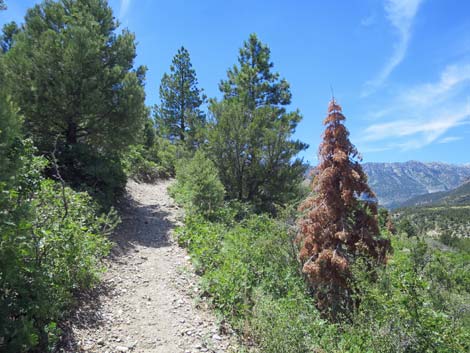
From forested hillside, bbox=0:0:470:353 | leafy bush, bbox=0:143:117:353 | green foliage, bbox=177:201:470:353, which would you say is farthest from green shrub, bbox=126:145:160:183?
leafy bush, bbox=0:143:117:353

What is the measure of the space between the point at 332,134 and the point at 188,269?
14.2ft

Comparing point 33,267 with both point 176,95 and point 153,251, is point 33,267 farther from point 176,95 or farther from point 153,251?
point 176,95

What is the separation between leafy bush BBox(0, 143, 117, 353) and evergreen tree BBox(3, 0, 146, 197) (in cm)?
431

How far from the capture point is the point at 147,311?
15.9 ft

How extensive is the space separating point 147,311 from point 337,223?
3.84 meters

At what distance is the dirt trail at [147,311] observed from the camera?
402cm

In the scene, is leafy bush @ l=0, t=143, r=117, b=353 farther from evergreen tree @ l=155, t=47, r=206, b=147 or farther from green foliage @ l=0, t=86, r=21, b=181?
evergreen tree @ l=155, t=47, r=206, b=147

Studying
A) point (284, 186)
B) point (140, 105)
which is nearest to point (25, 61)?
point (140, 105)

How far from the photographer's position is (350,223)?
18.2 feet

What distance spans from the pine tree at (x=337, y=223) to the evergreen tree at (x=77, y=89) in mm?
6553

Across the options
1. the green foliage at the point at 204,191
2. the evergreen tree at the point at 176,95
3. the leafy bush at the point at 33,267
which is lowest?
the leafy bush at the point at 33,267

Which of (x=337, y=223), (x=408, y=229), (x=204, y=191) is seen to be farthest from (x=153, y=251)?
(x=408, y=229)

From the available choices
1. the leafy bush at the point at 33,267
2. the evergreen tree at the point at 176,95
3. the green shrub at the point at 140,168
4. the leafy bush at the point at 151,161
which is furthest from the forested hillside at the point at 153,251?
the evergreen tree at the point at 176,95

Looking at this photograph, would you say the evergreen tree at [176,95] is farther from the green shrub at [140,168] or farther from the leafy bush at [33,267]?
the leafy bush at [33,267]
